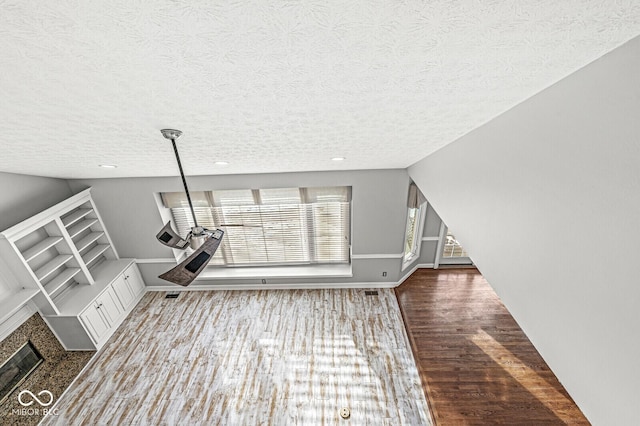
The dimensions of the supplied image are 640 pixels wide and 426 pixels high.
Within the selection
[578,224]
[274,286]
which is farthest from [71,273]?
[578,224]

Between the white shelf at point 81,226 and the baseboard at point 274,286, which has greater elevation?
the white shelf at point 81,226

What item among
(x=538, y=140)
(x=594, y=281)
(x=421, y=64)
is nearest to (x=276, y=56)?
(x=421, y=64)

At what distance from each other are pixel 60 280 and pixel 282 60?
4496mm

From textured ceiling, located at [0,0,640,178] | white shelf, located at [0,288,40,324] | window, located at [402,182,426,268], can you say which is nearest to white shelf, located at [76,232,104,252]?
white shelf, located at [0,288,40,324]

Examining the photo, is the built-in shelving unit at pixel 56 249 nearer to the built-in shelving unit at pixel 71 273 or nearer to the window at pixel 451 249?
the built-in shelving unit at pixel 71 273

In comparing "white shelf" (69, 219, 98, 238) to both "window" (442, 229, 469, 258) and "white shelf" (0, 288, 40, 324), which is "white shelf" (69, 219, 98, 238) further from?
"window" (442, 229, 469, 258)

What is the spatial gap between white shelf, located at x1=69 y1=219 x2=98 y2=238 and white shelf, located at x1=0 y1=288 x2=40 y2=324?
81 centimetres

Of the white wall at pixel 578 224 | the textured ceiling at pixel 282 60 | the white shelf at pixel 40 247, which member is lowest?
the white shelf at pixel 40 247

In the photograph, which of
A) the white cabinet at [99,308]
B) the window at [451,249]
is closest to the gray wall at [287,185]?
the white cabinet at [99,308]

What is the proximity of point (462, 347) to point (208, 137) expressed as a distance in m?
3.84

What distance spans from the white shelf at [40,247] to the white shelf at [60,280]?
473mm

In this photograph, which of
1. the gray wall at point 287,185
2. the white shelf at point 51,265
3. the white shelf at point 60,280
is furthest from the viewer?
the gray wall at point 287,185

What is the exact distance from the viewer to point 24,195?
10.4 feet

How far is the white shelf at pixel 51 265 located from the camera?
312 cm
